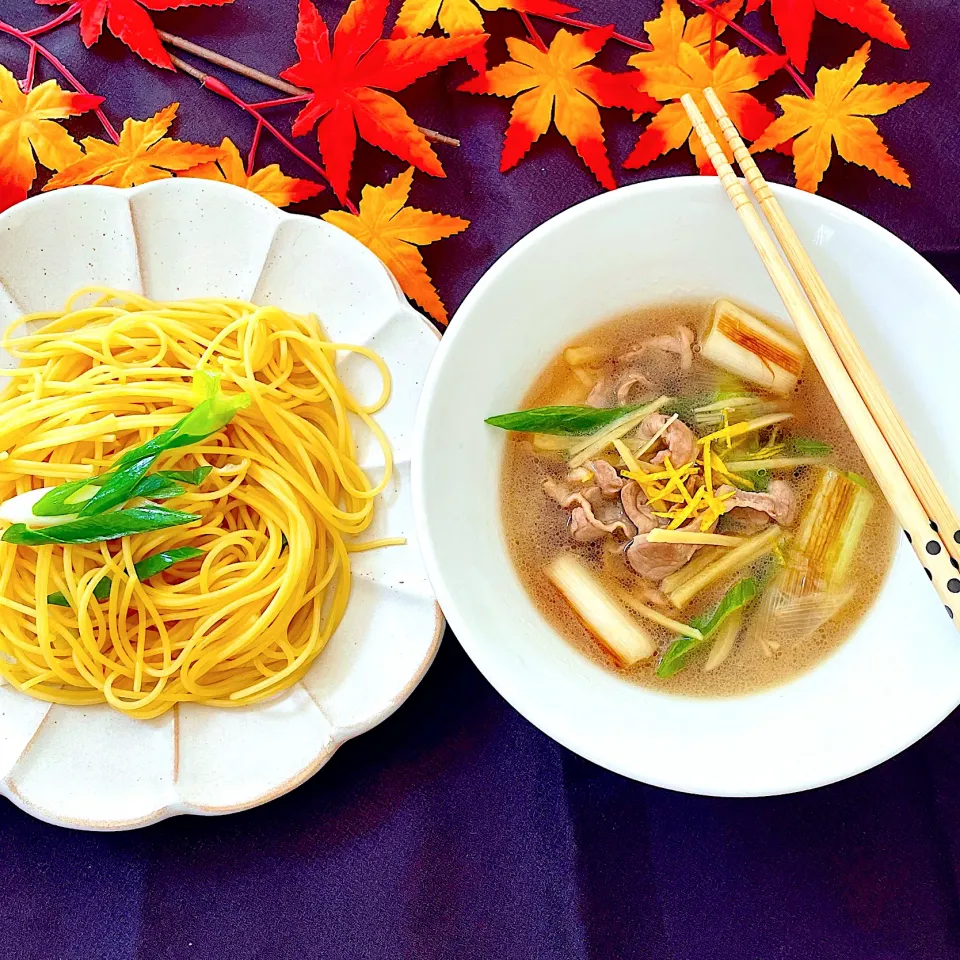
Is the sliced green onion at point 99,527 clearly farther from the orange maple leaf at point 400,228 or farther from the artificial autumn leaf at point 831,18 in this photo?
the artificial autumn leaf at point 831,18

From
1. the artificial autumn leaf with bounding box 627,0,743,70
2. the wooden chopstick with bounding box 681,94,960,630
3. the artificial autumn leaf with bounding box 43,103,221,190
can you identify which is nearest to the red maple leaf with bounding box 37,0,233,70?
the artificial autumn leaf with bounding box 43,103,221,190

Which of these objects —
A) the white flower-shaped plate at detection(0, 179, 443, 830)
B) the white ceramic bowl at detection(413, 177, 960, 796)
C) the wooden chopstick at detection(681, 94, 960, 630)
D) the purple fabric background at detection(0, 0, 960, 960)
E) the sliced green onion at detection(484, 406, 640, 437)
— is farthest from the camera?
the purple fabric background at detection(0, 0, 960, 960)

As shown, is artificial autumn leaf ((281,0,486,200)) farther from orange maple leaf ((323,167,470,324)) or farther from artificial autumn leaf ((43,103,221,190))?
artificial autumn leaf ((43,103,221,190))

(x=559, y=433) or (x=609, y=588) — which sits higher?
(x=559, y=433)

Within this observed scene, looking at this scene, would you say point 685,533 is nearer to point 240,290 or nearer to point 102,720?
point 240,290

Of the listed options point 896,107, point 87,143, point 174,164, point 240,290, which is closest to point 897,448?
point 896,107

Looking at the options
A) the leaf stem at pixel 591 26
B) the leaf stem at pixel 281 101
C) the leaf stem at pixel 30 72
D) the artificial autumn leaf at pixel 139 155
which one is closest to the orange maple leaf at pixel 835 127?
the leaf stem at pixel 591 26
